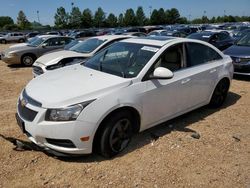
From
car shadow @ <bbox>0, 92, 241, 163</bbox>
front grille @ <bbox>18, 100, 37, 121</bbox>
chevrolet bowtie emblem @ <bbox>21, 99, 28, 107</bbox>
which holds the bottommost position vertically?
car shadow @ <bbox>0, 92, 241, 163</bbox>

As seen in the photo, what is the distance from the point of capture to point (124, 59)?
179 inches

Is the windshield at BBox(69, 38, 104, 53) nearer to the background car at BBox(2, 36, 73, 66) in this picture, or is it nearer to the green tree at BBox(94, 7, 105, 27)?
the background car at BBox(2, 36, 73, 66)

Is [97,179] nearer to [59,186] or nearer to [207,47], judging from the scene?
[59,186]

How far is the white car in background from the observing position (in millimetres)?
8367

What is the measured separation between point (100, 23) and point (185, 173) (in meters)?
87.9

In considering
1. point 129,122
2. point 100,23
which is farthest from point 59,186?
point 100,23

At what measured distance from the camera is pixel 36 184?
3.36 meters

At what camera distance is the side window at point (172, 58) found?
14.7ft

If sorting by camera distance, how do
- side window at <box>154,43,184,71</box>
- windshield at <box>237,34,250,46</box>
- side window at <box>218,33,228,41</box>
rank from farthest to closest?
side window at <box>218,33,228,41</box> → windshield at <box>237,34,250,46</box> → side window at <box>154,43,184,71</box>

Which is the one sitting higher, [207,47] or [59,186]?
[207,47]

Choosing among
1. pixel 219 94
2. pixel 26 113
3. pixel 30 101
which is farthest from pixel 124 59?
pixel 219 94

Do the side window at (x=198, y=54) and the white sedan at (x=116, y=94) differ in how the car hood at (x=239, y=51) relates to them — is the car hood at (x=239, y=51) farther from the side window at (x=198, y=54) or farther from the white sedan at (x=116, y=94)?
the white sedan at (x=116, y=94)

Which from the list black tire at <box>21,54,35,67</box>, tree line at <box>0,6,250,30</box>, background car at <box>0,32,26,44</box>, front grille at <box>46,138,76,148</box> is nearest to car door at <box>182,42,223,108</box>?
front grille at <box>46,138,76,148</box>

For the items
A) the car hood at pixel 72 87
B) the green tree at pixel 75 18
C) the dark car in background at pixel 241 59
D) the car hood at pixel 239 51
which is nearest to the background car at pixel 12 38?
the car hood at pixel 239 51
